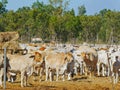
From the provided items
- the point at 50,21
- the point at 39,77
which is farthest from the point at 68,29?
the point at 39,77

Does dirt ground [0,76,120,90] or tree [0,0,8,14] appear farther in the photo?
tree [0,0,8,14]

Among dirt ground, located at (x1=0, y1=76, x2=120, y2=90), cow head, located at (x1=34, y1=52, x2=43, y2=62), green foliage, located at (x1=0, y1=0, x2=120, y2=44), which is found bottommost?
dirt ground, located at (x1=0, y1=76, x2=120, y2=90)

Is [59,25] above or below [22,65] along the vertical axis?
above

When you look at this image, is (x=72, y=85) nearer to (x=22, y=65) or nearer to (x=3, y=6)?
(x=22, y=65)

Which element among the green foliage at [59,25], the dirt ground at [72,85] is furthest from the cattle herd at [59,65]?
the green foliage at [59,25]

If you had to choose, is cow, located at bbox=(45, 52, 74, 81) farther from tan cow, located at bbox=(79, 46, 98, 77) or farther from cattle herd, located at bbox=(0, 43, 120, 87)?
tan cow, located at bbox=(79, 46, 98, 77)

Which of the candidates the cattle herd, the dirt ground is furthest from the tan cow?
the dirt ground

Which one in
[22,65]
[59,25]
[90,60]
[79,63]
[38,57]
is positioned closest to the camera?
[22,65]

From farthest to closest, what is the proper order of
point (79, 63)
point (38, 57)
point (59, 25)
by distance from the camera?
point (59, 25) → point (79, 63) → point (38, 57)

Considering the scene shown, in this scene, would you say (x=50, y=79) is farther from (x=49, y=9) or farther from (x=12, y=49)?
(x=49, y=9)

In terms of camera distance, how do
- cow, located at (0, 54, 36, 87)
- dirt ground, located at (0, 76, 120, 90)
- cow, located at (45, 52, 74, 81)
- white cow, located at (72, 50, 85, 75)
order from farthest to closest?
white cow, located at (72, 50, 85, 75) < cow, located at (45, 52, 74, 81) < cow, located at (0, 54, 36, 87) < dirt ground, located at (0, 76, 120, 90)

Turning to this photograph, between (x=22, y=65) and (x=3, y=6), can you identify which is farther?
(x=3, y=6)

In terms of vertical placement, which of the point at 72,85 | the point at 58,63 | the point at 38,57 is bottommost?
the point at 72,85

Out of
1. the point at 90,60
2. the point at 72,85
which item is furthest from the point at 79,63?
the point at 72,85
